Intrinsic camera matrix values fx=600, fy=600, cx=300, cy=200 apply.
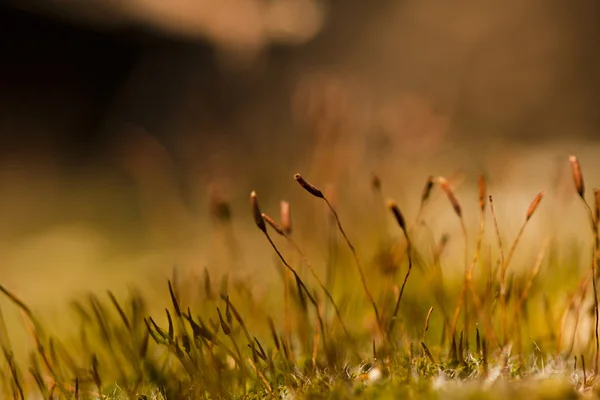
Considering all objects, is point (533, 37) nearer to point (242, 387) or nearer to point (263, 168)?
point (263, 168)

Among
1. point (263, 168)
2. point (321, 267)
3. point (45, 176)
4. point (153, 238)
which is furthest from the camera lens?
point (45, 176)

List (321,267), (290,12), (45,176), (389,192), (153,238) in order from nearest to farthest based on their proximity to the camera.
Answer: (321,267)
(389,192)
(153,238)
(290,12)
(45,176)

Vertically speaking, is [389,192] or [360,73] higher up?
[360,73]

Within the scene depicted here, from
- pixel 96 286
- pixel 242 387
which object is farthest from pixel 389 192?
pixel 242 387

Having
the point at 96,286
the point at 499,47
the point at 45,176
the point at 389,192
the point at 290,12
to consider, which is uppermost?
the point at 290,12

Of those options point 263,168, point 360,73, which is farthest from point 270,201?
point 360,73

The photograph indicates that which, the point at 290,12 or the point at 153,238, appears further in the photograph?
the point at 290,12
